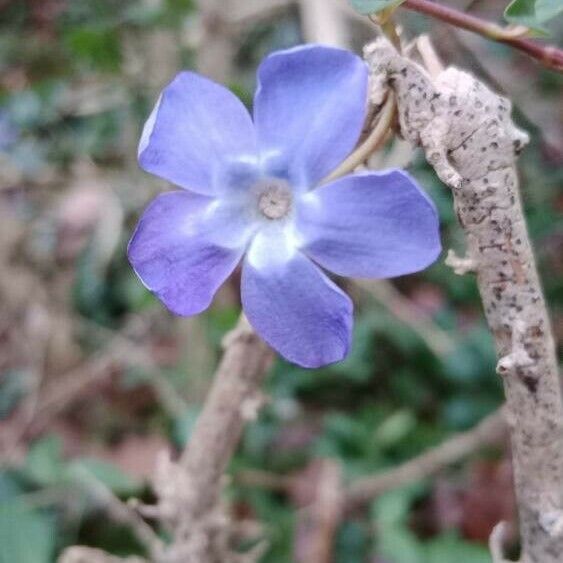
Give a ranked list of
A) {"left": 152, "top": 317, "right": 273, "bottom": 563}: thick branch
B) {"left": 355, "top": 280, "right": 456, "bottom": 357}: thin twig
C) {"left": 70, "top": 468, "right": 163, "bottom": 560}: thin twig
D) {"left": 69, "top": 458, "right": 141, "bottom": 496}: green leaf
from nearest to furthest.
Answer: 1. {"left": 152, "top": 317, "right": 273, "bottom": 563}: thick branch
2. {"left": 70, "top": 468, "right": 163, "bottom": 560}: thin twig
3. {"left": 69, "top": 458, "right": 141, "bottom": 496}: green leaf
4. {"left": 355, "top": 280, "right": 456, "bottom": 357}: thin twig

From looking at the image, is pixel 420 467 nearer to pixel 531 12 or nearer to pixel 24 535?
pixel 24 535

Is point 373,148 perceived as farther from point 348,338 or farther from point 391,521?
point 391,521

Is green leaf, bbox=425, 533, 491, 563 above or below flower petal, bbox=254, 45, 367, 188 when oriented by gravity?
below

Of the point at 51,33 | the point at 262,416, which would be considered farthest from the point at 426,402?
the point at 51,33

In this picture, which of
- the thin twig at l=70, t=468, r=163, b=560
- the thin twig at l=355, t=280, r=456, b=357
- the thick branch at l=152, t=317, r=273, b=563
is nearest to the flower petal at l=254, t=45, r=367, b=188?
the thick branch at l=152, t=317, r=273, b=563

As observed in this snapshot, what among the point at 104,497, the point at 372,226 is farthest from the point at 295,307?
the point at 104,497

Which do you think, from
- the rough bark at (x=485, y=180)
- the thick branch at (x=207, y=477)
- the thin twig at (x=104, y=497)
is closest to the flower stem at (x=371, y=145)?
the rough bark at (x=485, y=180)

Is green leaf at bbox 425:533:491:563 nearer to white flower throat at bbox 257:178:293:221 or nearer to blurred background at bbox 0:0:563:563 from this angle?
blurred background at bbox 0:0:563:563
